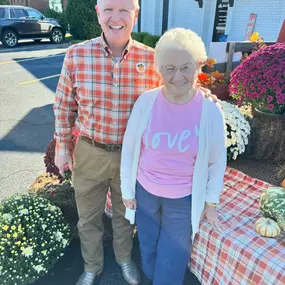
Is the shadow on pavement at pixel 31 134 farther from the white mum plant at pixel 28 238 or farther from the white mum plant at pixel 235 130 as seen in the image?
the white mum plant at pixel 235 130

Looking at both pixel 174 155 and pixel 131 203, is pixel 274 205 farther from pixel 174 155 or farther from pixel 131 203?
pixel 131 203

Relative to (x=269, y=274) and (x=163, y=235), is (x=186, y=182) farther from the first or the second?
(x=269, y=274)

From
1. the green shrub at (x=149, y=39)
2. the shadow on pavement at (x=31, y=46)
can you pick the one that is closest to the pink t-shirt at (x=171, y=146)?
the green shrub at (x=149, y=39)

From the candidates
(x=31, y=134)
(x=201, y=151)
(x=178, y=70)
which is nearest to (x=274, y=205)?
(x=201, y=151)

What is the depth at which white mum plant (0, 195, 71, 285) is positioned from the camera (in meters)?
2.07

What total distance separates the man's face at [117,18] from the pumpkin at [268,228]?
1.34 m

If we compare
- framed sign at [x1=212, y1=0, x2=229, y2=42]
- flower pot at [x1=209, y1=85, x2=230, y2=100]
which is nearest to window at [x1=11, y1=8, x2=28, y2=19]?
framed sign at [x1=212, y1=0, x2=229, y2=42]

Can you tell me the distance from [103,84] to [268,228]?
127 centimetres

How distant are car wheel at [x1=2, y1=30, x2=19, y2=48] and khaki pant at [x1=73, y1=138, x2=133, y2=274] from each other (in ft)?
46.0

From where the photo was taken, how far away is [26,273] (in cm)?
209

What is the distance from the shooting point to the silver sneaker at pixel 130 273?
231cm

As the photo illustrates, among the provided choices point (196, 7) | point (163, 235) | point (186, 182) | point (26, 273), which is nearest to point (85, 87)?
point (186, 182)

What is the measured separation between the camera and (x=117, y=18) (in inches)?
63.6

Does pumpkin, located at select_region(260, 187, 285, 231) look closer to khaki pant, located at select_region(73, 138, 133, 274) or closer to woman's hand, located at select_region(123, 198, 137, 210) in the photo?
woman's hand, located at select_region(123, 198, 137, 210)
